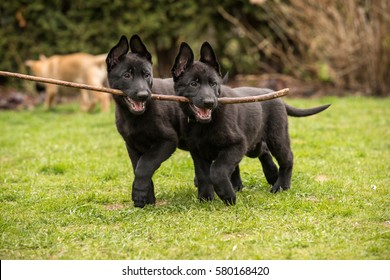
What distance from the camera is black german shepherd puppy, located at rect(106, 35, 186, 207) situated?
5543 mm

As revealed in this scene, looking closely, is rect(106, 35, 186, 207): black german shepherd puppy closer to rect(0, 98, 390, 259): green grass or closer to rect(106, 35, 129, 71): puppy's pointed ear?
rect(106, 35, 129, 71): puppy's pointed ear

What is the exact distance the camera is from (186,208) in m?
5.61

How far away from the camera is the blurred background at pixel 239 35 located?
13.6 m

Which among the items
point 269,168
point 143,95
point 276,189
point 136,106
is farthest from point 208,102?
point 269,168

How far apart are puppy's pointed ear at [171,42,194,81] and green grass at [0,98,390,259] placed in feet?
3.95

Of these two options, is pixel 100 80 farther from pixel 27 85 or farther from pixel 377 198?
pixel 377 198

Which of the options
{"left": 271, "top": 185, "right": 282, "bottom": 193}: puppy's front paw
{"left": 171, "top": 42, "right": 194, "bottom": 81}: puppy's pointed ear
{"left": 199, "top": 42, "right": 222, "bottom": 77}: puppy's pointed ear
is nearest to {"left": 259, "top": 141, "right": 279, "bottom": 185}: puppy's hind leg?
{"left": 271, "top": 185, "right": 282, "bottom": 193}: puppy's front paw

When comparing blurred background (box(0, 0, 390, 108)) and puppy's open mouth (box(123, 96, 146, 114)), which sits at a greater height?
blurred background (box(0, 0, 390, 108))

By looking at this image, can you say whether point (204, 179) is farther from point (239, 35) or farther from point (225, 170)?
point (239, 35)

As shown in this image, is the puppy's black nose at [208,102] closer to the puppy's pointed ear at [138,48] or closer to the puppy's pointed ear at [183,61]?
the puppy's pointed ear at [183,61]

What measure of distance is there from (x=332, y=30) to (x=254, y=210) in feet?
29.5

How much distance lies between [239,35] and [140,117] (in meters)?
10.2

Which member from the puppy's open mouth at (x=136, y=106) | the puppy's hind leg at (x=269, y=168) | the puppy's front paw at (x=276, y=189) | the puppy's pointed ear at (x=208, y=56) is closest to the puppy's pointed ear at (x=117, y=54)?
the puppy's open mouth at (x=136, y=106)

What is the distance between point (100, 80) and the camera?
13336 millimetres
